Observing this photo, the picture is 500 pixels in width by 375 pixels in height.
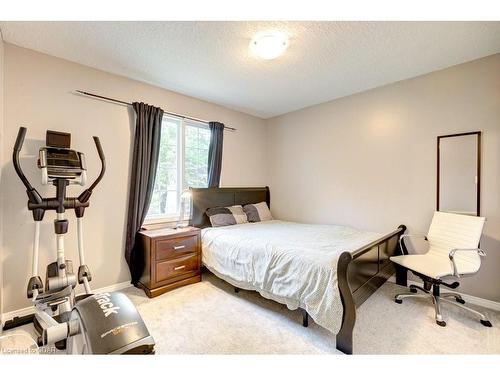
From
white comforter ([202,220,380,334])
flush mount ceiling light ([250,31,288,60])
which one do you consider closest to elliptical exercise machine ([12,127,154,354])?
white comforter ([202,220,380,334])

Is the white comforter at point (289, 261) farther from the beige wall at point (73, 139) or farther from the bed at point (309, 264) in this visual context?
the beige wall at point (73, 139)

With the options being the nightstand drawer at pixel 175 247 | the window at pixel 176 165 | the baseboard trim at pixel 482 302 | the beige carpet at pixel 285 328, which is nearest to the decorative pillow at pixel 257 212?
the window at pixel 176 165

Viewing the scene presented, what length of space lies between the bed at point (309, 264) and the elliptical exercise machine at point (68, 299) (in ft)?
3.84

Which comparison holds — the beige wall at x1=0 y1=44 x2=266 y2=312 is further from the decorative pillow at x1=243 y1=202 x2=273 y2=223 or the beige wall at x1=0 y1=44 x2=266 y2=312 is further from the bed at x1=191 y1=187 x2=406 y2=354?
the decorative pillow at x1=243 y1=202 x2=273 y2=223

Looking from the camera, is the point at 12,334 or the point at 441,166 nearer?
the point at 12,334

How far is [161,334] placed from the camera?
73.0 inches

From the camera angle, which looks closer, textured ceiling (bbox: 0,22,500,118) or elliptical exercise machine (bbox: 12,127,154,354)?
elliptical exercise machine (bbox: 12,127,154,354)

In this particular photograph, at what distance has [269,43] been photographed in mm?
1940

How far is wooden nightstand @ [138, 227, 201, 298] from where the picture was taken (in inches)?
98.4

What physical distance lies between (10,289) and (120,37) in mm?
2451

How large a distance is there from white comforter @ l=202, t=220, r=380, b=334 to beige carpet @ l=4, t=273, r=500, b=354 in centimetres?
22

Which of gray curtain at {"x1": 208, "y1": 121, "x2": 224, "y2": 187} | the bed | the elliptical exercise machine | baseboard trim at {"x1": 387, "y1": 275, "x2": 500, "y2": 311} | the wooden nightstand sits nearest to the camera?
the elliptical exercise machine
